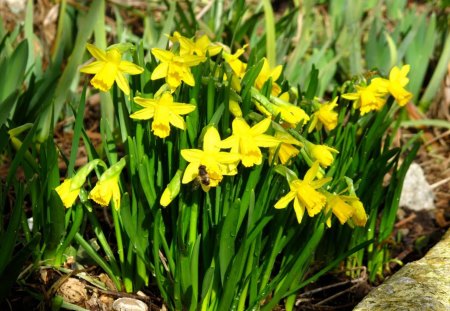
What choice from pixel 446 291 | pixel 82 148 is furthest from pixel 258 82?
pixel 82 148

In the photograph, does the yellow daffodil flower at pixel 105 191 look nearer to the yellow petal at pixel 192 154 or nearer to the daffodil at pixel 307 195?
the yellow petal at pixel 192 154

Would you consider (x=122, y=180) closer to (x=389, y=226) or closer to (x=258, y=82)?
(x=258, y=82)

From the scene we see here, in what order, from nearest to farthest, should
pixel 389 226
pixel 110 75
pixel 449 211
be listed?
pixel 110 75
pixel 389 226
pixel 449 211

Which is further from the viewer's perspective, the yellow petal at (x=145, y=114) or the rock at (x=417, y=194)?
the rock at (x=417, y=194)

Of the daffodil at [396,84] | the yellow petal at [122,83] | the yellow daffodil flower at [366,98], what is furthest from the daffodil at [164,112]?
the daffodil at [396,84]

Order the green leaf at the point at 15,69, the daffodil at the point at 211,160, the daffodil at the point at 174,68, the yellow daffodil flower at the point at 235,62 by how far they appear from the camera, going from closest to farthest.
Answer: the daffodil at the point at 211,160 < the daffodil at the point at 174,68 < the yellow daffodil flower at the point at 235,62 < the green leaf at the point at 15,69

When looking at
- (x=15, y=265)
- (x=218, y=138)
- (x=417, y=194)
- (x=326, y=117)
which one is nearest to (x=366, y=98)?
(x=326, y=117)

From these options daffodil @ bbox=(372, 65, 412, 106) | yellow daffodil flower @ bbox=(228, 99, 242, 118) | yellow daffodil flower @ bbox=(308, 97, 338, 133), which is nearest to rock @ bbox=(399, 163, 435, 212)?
daffodil @ bbox=(372, 65, 412, 106)
